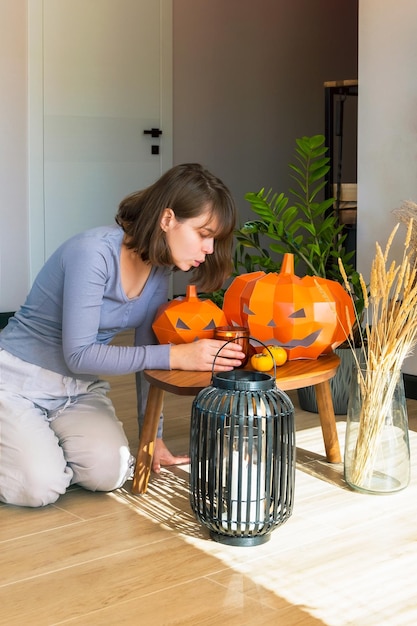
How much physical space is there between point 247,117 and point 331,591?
4.94 meters

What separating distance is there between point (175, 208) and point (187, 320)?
1.11ft

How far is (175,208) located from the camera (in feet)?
7.63

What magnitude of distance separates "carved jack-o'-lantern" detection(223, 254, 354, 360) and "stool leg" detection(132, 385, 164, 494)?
334 mm

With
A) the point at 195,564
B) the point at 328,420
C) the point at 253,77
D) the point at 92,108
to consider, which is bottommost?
the point at 195,564

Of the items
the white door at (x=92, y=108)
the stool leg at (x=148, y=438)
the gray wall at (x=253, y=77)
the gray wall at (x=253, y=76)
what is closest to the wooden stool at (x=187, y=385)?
the stool leg at (x=148, y=438)

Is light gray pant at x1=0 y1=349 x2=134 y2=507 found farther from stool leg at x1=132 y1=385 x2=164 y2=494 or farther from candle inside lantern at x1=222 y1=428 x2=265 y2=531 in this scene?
candle inside lantern at x1=222 y1=428 x2=265 y2=531

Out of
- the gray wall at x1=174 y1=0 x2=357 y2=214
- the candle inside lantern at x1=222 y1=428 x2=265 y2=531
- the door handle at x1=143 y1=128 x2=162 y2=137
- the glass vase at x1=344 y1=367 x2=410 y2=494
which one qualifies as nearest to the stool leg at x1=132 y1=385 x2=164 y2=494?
the candle inside lantern at x1=222 y1=428 x2=265 y2=531

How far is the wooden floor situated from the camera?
1.78 m

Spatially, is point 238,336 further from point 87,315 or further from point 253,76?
point 253,76

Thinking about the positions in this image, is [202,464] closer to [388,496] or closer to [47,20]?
[388,496]

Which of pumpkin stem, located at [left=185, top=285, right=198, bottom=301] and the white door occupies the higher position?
the white door

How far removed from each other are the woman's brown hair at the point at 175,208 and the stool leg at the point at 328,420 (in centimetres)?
53

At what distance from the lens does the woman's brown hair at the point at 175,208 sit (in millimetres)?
2305

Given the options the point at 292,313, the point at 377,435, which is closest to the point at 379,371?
the point at 377,435
